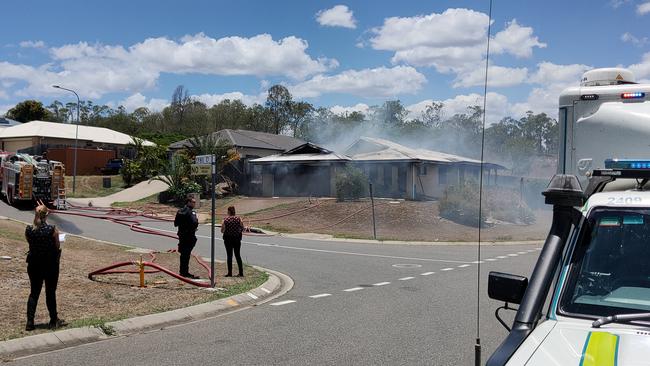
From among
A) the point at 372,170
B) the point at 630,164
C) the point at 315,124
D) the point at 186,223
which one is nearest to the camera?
Result: the point at 630,164

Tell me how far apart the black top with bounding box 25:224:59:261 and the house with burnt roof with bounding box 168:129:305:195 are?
3311cm

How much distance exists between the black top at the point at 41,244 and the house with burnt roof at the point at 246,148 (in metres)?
33.1

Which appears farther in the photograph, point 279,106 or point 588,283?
point 279,106

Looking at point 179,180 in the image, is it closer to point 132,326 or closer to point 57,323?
point 132,326

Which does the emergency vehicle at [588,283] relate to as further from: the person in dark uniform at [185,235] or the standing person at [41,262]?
the person in dark uniform at [185,235]

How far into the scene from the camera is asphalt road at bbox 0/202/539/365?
272 inches

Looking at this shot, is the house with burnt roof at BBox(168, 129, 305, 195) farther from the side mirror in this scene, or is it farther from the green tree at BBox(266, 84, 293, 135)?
the side mirror

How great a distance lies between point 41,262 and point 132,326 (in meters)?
1.52

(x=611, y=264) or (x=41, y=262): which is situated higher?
(x=611, y=264)

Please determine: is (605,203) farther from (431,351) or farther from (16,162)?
(16,162)

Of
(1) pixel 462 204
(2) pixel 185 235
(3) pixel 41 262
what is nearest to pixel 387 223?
(1) pixel 462 204

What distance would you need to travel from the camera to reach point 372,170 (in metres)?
38.0

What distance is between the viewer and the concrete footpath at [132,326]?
283 inches

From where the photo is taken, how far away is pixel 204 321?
9.12 metres
